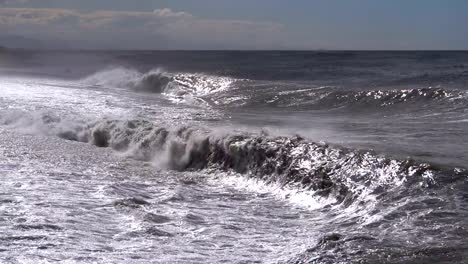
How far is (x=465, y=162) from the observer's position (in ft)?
32.2

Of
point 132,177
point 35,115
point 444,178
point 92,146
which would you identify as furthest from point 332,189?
point 35,115

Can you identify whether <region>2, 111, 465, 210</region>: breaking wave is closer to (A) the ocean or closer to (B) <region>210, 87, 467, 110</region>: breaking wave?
(A) the ocean

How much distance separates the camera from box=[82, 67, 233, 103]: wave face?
30727 millimetres

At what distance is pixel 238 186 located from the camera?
1099 cm

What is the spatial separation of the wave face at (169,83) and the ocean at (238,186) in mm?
11151

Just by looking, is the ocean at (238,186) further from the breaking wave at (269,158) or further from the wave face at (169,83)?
the wave face at (169,83)

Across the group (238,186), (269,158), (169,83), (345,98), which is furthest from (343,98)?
(169,83)

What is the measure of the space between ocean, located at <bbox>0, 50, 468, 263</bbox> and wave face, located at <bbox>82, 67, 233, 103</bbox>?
11151mm

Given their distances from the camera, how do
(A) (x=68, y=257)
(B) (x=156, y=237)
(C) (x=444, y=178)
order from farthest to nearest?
1. (C) (x=444, y=178)
2. (B) (x=156, y=237)
3. (A) (x=68, y=257)

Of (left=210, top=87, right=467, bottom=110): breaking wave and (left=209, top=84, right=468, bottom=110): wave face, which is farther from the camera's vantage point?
(left=210, top=87, right=467, bottom=110): breaking wave

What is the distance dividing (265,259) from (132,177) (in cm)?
517

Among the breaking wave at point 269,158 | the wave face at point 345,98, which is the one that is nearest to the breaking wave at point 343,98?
the wave face at point 345,98

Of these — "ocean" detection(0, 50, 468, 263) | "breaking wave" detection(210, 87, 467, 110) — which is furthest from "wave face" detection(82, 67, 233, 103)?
"ocean" detection(0, 50, 468, 263)

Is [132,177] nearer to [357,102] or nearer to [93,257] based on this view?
[93,257]
